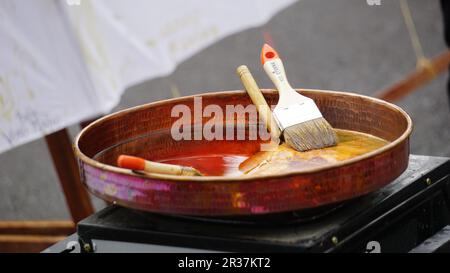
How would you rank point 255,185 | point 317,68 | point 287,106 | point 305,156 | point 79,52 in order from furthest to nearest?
point 317,68, point 79,52, point 287,106, point 305,156, point 255,185

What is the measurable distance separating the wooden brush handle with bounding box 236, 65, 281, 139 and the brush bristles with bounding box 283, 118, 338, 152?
0.05 meters

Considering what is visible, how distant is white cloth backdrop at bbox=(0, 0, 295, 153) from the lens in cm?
212

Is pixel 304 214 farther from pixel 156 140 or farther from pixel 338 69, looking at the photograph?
pixel 338 69

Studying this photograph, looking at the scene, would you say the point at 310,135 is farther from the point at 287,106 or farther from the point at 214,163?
the point at 214,163

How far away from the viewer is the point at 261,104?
4.94 feet

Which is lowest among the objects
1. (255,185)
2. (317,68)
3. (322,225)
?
(317,68)

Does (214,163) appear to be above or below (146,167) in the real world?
below

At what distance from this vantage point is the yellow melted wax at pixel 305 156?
132 cm

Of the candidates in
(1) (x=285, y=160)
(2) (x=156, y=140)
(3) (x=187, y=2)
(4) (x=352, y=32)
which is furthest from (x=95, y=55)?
(4) (x=352, y=32)

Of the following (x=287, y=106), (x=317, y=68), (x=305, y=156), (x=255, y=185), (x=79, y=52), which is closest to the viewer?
(x=255, y=185)

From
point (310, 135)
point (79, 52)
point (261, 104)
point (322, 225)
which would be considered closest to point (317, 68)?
point (79, 52)

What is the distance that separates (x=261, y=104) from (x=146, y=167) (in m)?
0.41

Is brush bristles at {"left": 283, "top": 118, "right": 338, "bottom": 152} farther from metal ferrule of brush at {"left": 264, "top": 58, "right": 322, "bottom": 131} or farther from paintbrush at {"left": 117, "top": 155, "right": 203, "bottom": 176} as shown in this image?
paintbrush at {"left": 117, "top": 155, "right": 203, "bottom": 176}

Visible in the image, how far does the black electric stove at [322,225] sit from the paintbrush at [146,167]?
0.09 meters
